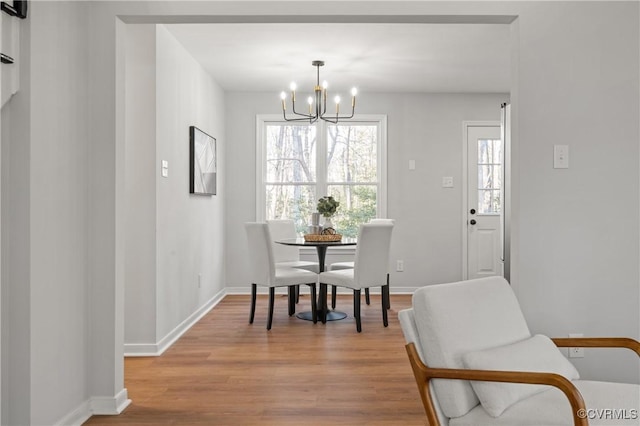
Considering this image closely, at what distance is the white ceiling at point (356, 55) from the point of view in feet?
13.0

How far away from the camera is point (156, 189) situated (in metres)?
3.64

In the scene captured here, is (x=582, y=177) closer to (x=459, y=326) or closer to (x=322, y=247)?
(x=459, y=326)

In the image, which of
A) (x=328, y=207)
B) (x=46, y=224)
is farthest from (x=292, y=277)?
(x=46, y=224)

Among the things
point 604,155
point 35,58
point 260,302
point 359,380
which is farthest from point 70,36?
point 260,302

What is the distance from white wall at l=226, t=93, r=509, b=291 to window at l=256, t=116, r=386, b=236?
6.1 inches

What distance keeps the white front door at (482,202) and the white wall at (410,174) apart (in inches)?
5.5

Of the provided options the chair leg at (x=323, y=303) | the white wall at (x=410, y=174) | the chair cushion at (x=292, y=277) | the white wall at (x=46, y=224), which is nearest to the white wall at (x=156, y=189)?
the chair cushion at (x=292, y=277)

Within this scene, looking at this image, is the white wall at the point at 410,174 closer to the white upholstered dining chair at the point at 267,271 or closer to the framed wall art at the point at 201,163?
the framed wall art at the point at 201,163

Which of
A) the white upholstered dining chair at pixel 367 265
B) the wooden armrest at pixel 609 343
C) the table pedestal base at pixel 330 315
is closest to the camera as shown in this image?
the wooden armrest at pixel 609 343

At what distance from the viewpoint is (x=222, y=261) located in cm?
595

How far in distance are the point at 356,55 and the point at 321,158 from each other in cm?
176

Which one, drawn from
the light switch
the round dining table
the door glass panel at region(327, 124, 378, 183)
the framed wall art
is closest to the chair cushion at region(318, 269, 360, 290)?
the round dining table

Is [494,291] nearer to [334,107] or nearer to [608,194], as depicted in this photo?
[608,194]

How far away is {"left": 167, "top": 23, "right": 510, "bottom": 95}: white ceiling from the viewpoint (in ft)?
13.0
